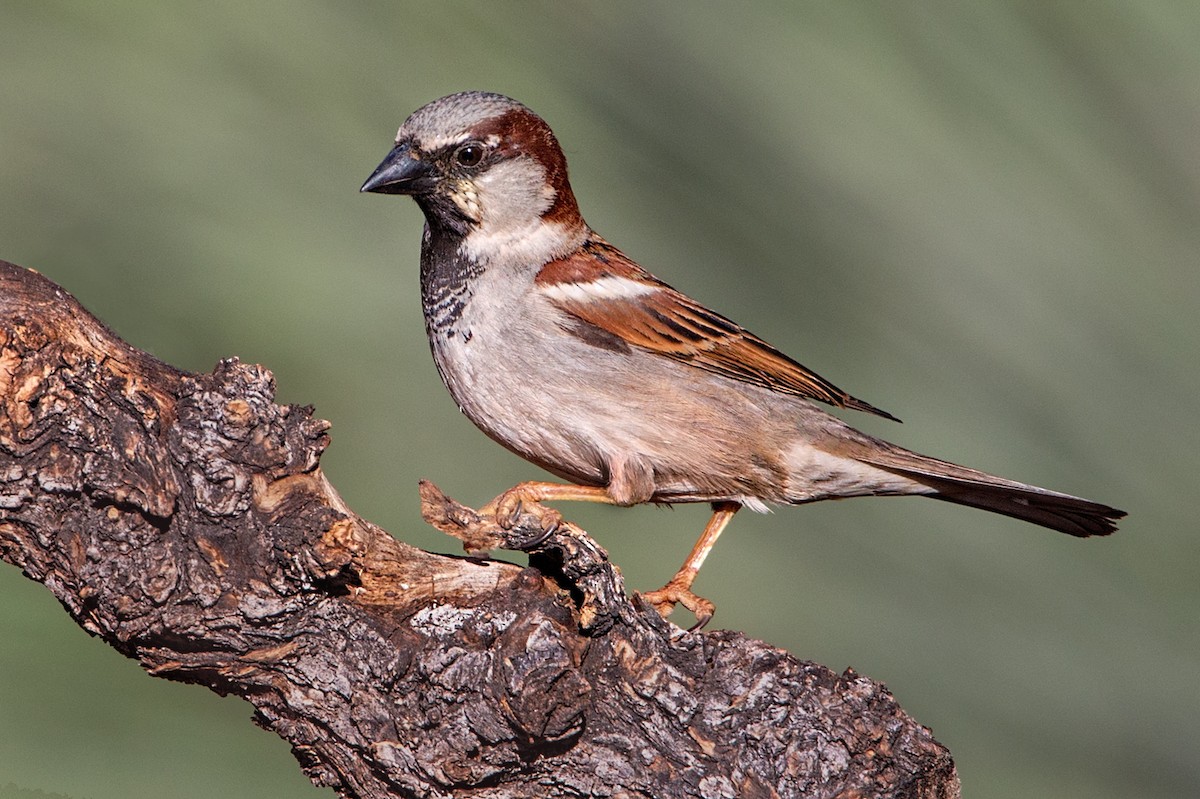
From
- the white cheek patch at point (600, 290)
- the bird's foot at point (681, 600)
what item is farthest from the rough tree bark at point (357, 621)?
the white cheek patch at point (600, 290)

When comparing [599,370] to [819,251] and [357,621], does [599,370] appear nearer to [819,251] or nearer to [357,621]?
[819,251]

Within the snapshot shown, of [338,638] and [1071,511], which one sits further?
[1071,511]

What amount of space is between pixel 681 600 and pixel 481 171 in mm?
1323

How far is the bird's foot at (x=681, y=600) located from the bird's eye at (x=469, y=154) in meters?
1.30

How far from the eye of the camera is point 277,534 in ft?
7.49

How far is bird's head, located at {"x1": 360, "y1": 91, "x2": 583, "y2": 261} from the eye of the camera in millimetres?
3311

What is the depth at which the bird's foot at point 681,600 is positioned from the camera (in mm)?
3408

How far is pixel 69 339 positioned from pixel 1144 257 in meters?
2.79

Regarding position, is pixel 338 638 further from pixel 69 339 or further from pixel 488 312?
pixel 488 312

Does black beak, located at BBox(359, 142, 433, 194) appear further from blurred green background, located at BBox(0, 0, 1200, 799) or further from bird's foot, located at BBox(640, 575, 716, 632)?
bird's foot, located at BBox(640, 575, 716, 632)

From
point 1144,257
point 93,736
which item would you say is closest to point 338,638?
point 93,736

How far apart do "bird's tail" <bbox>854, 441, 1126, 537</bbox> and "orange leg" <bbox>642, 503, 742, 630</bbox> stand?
45 centimetres

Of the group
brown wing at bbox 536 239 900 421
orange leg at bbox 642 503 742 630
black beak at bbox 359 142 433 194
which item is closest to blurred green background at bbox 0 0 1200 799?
orange leg at bbox 642 503 742 630

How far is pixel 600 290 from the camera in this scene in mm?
3514
